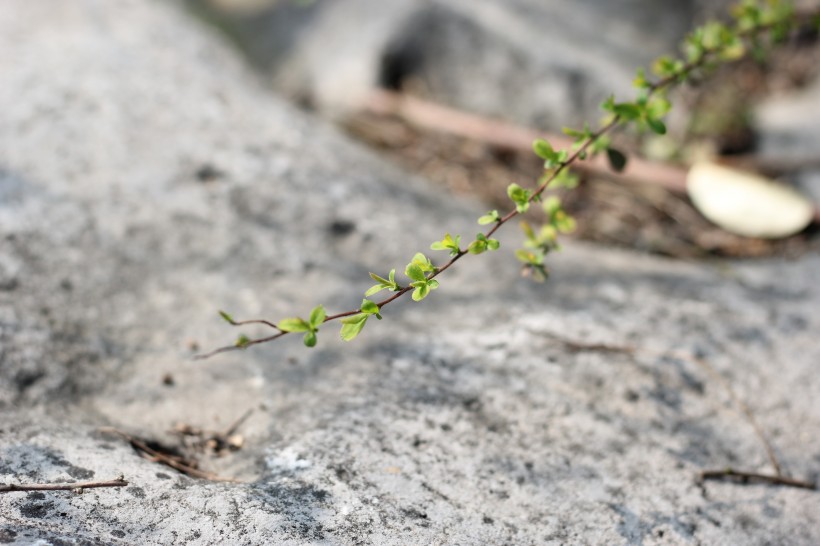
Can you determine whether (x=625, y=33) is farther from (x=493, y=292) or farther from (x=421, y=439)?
(x=421, y=439)

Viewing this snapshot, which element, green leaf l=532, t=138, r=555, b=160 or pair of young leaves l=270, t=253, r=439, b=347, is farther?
green leaf l=532, t=138, r=555, b=160

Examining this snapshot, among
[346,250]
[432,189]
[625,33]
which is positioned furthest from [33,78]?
[625,33]

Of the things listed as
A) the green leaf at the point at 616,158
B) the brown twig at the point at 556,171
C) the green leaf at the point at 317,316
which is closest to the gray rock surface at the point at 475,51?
the brown twig at the point at 556,171

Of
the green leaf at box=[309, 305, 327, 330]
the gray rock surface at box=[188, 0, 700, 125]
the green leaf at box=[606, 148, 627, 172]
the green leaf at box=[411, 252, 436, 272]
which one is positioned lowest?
the green leaf at box=[309, 305, 327, 330]

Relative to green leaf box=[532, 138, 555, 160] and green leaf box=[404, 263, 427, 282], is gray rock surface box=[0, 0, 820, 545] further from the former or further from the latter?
green leaf box=[532, 138, 555, 160]

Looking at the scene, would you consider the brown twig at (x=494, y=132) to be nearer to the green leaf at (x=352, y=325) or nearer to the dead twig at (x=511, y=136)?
the dead twig at (x=511, y=136)

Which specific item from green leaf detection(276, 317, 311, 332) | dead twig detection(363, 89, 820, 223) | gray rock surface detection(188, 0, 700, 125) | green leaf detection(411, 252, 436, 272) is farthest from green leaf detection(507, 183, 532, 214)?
gray rock surface detection(188, 0, 700, 125)
